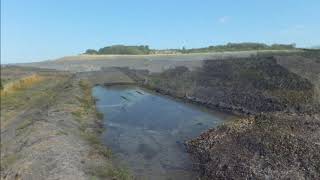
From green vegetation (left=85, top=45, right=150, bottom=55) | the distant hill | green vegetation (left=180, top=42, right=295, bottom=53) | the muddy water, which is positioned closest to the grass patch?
the muddy water

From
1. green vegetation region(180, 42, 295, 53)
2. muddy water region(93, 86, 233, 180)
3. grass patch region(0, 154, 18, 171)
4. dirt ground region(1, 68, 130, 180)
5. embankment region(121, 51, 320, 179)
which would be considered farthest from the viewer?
green vegetation region(180, 42, 295, 53)

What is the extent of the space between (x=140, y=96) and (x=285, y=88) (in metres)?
19.3

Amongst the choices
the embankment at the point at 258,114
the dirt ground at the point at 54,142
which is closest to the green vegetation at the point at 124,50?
the embankment at the point at 258,114

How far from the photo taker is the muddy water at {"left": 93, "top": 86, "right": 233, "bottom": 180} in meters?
25.5

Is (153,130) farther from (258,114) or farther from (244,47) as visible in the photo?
(244,47)

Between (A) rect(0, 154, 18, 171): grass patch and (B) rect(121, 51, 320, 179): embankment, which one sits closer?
(B) rect(121, 51, 320, 179): embankment

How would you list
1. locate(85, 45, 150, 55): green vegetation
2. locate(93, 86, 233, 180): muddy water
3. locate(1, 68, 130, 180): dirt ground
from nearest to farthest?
locate(1, 68, 130, 180): dirt ground
locate(93, 86, 233, 180): muddy water
locate(85, 45, 150, 55): green vegetation

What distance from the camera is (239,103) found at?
41.8m

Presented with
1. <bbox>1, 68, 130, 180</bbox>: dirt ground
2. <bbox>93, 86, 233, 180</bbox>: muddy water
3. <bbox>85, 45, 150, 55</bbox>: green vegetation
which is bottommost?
<bbox>85, 45, 150, 55</bbox>: green vegetation

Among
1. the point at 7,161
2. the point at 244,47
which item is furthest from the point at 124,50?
the point at 7,161

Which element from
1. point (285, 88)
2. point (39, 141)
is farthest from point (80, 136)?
point (285, 88)

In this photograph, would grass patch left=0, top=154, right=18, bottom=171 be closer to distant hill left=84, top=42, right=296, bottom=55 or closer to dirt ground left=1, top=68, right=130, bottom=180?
dirt ground left=1, top=68, right=130, bottom=180

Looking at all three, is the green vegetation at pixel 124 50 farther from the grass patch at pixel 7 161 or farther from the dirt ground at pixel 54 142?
the grass patch at pixel 7 161

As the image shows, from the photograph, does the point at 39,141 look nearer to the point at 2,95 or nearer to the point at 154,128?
the point at 154,128
